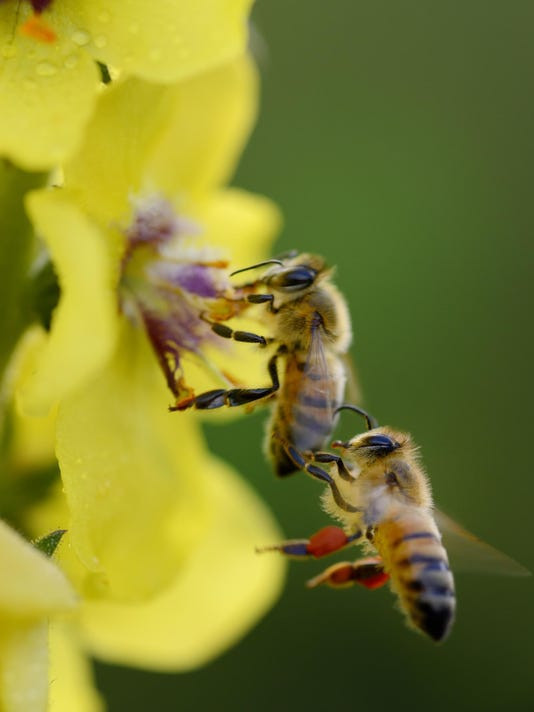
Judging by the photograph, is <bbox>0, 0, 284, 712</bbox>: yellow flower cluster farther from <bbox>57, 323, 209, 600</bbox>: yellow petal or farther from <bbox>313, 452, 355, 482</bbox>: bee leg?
<bbox>313, 452, 355, 482</bbox>: bee leg

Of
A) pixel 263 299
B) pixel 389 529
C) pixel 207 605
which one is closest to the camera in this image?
pixel 389 529

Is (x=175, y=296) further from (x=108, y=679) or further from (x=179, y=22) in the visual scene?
(x=108, y=679)

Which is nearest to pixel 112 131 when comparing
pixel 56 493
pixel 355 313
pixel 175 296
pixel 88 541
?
pixel 175 296

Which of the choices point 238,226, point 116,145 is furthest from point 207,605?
point 116,145

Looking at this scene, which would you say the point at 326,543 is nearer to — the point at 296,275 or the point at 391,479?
the point at 391,479

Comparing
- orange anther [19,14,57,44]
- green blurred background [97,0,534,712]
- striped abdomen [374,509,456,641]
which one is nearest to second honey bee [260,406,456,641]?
striped abdomen [374,509,456,641]

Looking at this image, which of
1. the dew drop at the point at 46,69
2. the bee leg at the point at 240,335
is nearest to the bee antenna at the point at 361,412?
the bee leg at the point at 240,335

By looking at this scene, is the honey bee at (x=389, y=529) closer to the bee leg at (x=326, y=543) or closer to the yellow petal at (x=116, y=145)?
the bee leg at (x=326, y=543)
